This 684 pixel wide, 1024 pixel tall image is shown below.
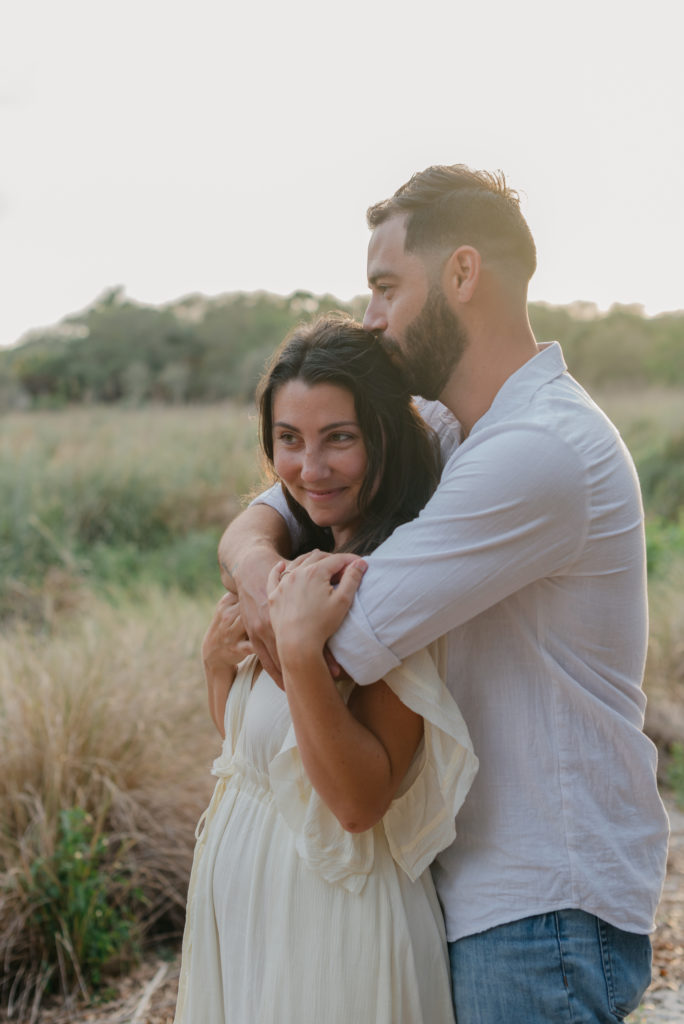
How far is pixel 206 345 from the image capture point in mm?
32812

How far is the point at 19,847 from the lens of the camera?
375cm

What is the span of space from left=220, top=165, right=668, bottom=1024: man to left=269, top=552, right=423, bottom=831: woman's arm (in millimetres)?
48

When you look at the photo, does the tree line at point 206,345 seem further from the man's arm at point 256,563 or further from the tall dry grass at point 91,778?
the man's arm at point 256,563

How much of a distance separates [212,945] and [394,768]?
638 millimetres

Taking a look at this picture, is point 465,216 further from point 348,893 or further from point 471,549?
point 348,893

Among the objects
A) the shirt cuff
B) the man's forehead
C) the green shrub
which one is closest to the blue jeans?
the shirt cuff

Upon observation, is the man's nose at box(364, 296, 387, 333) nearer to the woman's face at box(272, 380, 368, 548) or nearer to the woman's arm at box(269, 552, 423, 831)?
the woman's face at box(272, 380, 368, 548)

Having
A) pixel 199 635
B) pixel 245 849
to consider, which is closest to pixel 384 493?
pixel 245 849

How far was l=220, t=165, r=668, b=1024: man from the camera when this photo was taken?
1704 millimetres

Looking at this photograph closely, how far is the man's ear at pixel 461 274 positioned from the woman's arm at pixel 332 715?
60 cm

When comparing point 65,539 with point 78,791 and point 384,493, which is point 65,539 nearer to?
point 78,791

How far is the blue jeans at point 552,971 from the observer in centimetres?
177

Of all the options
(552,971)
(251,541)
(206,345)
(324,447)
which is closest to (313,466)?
(324,447)

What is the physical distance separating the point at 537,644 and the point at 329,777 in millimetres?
447
